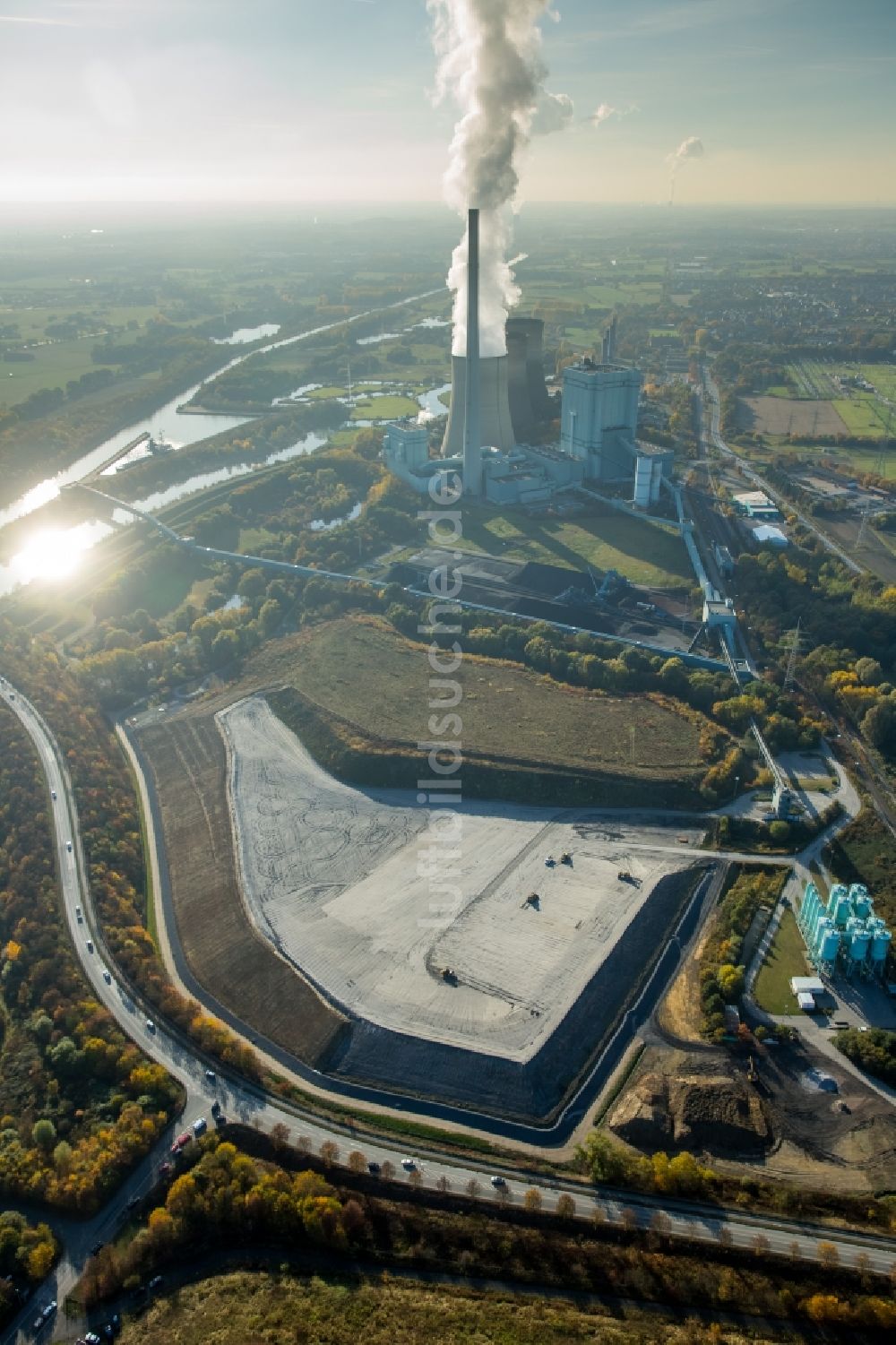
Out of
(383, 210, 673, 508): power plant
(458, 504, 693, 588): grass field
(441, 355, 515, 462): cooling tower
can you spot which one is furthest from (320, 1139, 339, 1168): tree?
(441, 355, 515, 462): cooling tower

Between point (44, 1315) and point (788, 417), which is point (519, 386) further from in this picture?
point (44, 1315)

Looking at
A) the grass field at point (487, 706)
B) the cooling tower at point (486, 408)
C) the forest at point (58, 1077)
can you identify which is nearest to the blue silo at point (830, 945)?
the grass field at point (487, 706)

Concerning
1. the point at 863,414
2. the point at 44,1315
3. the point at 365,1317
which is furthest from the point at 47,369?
the point at 365,1317

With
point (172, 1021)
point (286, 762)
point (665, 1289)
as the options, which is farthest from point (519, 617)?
point (665, 1289)

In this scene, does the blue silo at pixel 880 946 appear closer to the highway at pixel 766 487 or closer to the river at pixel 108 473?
the highway at pixel 766 487

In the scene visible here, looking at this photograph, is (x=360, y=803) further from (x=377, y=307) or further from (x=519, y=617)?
(x=377, y=307)

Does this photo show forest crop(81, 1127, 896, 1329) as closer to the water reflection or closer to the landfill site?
the landfill site
